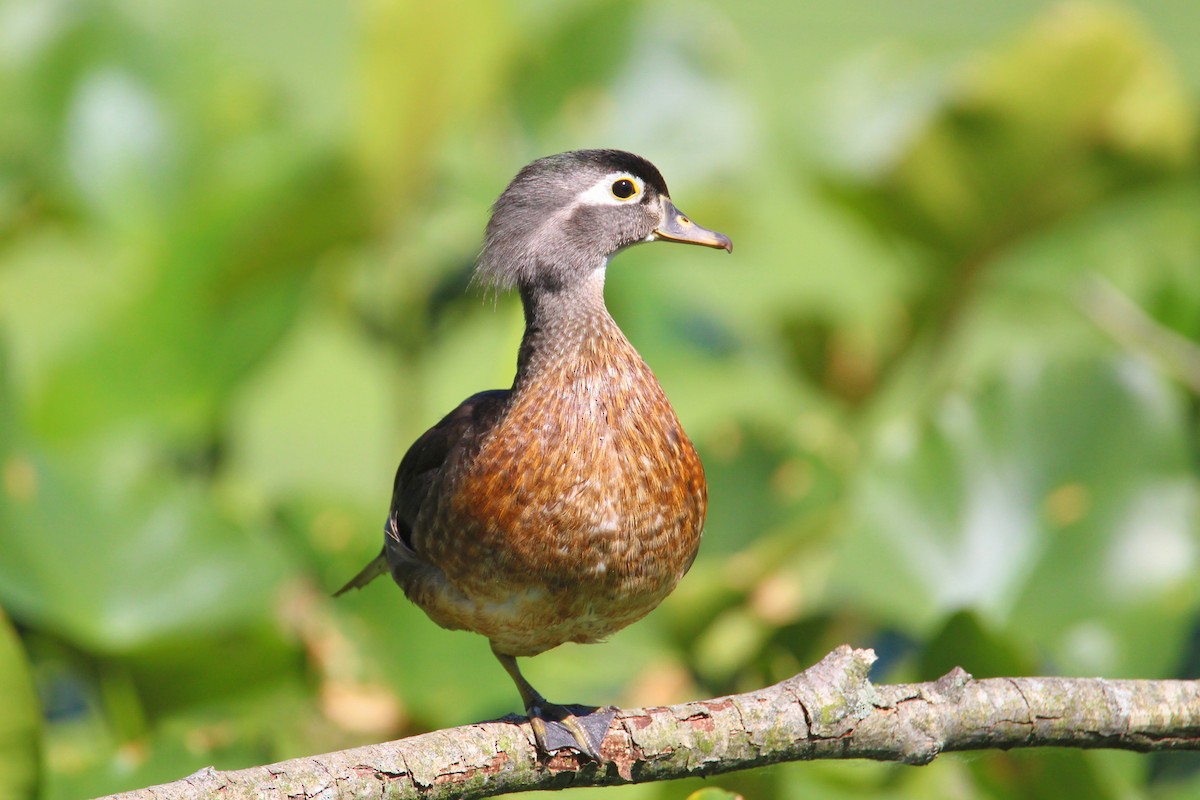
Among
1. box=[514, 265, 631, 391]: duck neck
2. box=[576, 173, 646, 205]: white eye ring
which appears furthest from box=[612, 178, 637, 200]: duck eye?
box=[514, 265, 631, 391]: duck neck

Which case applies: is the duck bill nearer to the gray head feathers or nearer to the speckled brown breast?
the gray head feathers

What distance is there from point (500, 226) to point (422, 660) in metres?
1.21

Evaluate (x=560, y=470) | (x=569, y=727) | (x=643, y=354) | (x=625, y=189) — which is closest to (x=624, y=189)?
(x=625, y=189)

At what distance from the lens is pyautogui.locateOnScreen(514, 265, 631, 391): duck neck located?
1.79 m

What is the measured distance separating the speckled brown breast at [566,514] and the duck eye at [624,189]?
0.66 ft

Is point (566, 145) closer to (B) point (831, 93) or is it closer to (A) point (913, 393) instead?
(B) point (831, 93)

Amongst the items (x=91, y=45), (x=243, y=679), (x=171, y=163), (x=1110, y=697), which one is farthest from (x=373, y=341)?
(x=1110, y=697)

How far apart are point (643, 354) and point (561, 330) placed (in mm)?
1424

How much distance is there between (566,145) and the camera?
11.6 feet

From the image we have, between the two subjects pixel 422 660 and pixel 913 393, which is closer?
pixel 422 660

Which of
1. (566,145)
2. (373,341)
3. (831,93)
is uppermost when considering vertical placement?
(831,93)

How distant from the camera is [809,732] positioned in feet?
5.64

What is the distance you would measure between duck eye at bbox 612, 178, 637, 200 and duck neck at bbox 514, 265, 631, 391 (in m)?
0.12

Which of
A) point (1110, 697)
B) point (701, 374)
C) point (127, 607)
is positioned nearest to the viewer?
point (1110, 697)
